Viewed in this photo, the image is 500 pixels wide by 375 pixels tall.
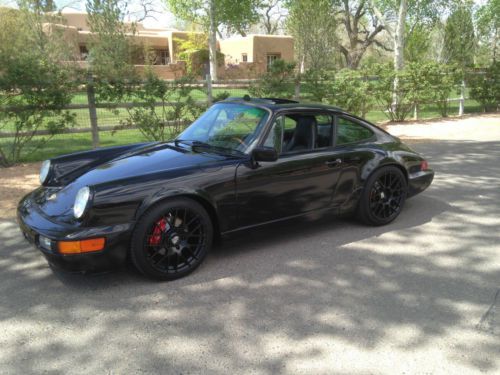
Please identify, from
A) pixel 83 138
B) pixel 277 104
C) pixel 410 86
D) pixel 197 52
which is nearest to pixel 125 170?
pixel 277 104

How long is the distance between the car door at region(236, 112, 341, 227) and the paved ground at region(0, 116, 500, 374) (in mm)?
229

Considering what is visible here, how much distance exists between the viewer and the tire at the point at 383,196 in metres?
4.74

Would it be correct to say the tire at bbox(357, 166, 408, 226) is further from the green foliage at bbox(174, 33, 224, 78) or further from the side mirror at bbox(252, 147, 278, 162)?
the green foliage at bbox(174, 33, 224, 78)

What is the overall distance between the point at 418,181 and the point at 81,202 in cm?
373

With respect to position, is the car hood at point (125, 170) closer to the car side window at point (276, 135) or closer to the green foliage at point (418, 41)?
the car side window at point (276, 135)

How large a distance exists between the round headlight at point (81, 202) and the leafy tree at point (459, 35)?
893 inches

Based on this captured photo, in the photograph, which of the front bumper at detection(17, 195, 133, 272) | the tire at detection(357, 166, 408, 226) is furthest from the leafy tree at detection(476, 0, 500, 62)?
the front bumper at detection(17, 195, 133, 272)

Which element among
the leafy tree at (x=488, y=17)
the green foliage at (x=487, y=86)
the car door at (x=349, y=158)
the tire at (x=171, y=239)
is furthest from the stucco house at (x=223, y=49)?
the tire at (x=171, y=239)

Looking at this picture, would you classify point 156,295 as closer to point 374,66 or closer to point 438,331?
point 438,331

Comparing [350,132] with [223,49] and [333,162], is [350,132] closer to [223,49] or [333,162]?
[333,162]

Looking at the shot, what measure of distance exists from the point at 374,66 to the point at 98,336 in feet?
42.9

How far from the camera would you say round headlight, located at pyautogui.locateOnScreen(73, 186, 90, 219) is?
3.29 metres

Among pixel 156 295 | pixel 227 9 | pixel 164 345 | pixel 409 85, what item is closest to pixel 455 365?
pixel 164 345

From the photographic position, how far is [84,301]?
3332 mm
